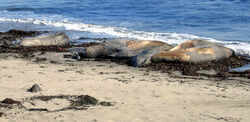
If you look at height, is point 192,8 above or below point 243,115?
above

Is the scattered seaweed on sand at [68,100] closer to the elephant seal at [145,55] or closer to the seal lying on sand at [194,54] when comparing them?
the elephant seal at [145,55]

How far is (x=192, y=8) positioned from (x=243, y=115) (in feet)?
56.9

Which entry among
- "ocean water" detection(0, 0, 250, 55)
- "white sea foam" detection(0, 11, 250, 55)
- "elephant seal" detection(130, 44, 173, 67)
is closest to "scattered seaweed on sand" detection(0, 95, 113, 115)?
"elephant seal" detection(130, 44, 173, 67)

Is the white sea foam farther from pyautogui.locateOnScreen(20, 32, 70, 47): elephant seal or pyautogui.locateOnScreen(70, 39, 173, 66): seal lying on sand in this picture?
pyautogui.locateOnScreen(20, 32, 70, 47): elephant seal

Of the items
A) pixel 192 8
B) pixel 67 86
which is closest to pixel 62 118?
pixel 67 86

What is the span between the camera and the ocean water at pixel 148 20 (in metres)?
14.7

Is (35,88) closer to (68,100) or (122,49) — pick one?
(68,100)

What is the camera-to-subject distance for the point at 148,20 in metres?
19.3

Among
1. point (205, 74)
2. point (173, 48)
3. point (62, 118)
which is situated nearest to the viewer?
point (62, 118)

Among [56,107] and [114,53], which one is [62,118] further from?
[114,53]

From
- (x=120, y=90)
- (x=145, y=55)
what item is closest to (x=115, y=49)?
(x=145, y=55)

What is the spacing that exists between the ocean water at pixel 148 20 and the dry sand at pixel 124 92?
415 centimetres

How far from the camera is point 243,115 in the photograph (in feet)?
18.2

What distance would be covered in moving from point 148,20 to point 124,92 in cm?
1278
